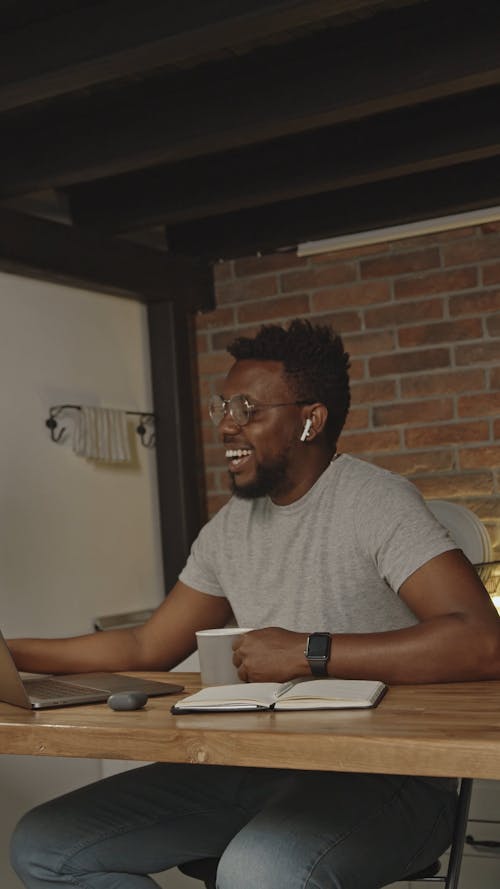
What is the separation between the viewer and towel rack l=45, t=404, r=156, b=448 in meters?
4.11

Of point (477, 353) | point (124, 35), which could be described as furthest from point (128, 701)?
point (477, 353)

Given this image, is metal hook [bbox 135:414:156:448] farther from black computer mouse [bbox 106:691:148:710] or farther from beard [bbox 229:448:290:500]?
black computer mouse [bbox 106:691:148:710]

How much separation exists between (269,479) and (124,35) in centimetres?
124

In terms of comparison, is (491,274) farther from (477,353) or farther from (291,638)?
(291,638)

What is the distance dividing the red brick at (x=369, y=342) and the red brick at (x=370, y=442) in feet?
1.09

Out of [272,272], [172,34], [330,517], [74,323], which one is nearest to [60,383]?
[74,323]

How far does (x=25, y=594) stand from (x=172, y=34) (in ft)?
6.69

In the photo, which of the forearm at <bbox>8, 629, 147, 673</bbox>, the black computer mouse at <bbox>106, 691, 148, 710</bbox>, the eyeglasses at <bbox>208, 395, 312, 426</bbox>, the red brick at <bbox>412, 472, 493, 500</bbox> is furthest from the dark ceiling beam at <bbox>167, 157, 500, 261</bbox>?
the black computer mouse at <bbox>106, 691, 148, 710</bbox>

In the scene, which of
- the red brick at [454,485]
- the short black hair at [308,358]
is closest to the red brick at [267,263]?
the red brick at [454,485]

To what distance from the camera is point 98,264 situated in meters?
4.26

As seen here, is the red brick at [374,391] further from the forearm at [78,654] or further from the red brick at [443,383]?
the forearm at [78,654]

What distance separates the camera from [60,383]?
13.8 feet

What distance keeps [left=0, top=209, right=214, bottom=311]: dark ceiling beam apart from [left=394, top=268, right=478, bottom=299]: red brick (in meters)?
0.90

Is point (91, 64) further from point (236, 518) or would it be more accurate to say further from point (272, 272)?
point (272, 272)
